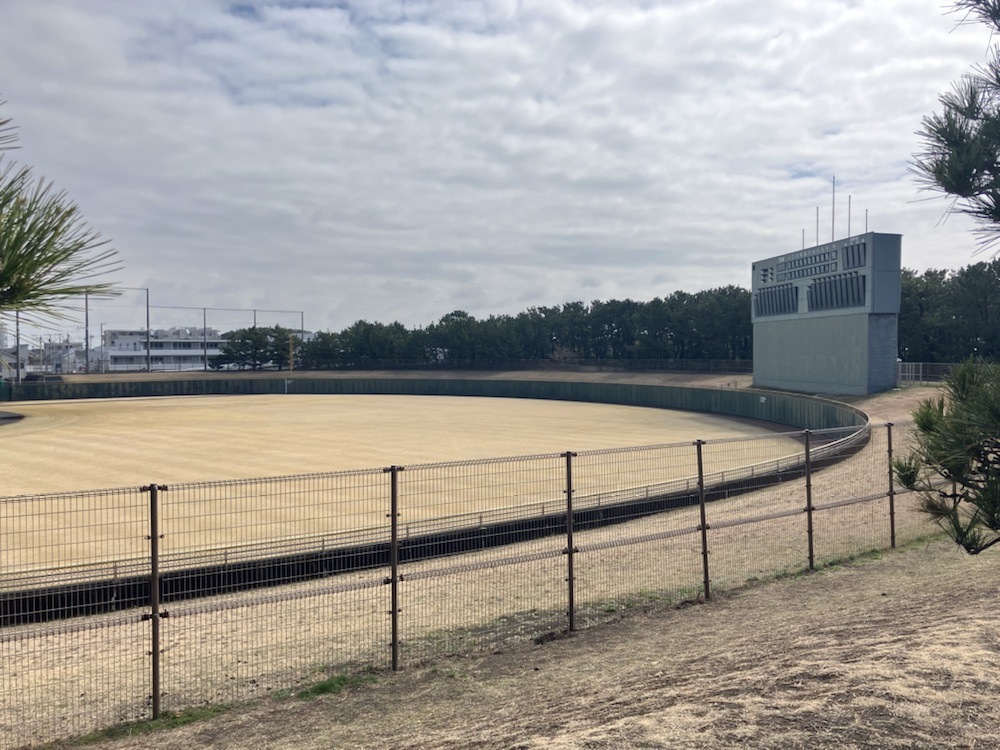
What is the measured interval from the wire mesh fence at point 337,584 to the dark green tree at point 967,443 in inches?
102

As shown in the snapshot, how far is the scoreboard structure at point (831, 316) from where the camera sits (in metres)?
44.8

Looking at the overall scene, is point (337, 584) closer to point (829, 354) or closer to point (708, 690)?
point (708, 690)

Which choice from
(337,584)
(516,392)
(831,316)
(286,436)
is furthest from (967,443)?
(516,392)

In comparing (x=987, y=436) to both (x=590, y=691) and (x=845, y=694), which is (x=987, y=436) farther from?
(x=590, y=691)

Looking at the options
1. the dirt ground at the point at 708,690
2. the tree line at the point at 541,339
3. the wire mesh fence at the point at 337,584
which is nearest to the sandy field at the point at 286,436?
the wire mesh fence at the point at 337,584

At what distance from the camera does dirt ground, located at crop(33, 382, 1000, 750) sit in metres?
5.12

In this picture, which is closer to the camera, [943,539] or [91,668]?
[91,668]

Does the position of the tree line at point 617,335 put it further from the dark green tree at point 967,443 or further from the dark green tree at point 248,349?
the dark green tree at point 967,443

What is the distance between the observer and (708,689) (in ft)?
19.7

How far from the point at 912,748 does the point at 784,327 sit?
2097 inches

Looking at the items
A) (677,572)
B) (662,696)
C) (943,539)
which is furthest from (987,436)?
(943,539)

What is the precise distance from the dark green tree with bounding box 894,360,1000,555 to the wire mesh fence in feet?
8.53

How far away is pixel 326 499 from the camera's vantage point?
883 inches

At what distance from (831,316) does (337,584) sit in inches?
1812
